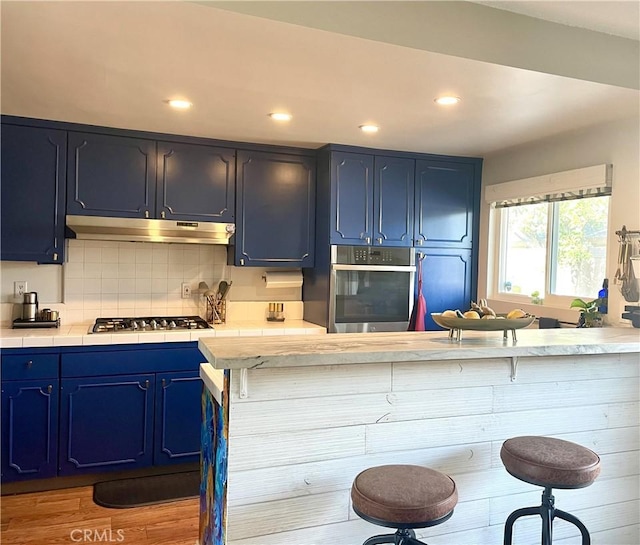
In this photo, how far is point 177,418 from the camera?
3.27 metres

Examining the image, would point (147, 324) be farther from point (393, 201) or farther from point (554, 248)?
point (554, 248)


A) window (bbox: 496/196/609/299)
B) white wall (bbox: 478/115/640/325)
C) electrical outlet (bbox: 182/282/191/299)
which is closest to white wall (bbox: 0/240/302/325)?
electrical outlet (bbox: 182/282/191/299)

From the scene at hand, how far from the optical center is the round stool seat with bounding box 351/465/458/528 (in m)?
1.48

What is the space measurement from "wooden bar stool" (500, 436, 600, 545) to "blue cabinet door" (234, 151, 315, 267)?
2.20 meters

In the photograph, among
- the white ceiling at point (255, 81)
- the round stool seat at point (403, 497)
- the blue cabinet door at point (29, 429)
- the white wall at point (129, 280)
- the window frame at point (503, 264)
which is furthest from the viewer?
the white wall at point (129, 280)

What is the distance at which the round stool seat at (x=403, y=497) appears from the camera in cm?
148

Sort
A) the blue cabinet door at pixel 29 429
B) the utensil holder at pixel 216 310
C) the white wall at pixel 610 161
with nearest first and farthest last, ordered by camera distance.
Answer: the white wall at pixel 610 161, the blue cabinet door at pixel 29 429, the utensil holder at pixel 216 310

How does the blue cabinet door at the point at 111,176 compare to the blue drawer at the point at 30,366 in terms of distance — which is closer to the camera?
the blue drawer at the point at 30,366

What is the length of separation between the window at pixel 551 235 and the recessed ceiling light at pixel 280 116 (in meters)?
1.69

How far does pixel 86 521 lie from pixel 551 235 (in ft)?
10.5

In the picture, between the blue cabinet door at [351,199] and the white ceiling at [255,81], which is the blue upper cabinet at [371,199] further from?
the white ceiling at [255,81]

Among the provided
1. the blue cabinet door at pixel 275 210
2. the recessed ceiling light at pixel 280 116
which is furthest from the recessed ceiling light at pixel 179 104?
the blue cabinet door at pixel 275 210

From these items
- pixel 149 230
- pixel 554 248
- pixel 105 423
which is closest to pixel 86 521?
pixel 105 423

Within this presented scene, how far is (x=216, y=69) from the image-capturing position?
2184 mm
